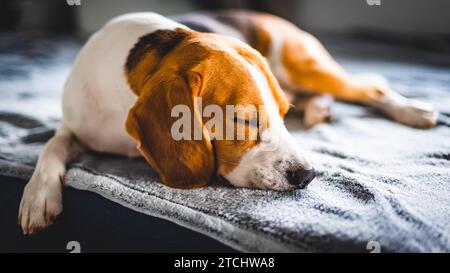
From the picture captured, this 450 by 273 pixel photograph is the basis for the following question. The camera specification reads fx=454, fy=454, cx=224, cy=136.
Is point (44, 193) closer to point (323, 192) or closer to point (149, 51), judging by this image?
point (149, 51)

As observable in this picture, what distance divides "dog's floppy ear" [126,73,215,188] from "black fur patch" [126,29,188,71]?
199 mm

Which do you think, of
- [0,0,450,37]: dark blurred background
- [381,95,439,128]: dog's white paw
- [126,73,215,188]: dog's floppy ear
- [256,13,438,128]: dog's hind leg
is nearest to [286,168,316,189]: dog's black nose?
[126,73,215,188]: dog's floppy ear

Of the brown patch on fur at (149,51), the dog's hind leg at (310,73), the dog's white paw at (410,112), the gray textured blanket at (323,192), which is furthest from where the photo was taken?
the dog's hind leg at (310,73)

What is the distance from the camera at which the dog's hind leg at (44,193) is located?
122 cm

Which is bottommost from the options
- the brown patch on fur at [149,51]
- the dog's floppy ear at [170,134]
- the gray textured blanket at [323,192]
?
the gray textured blanket at [323,192]

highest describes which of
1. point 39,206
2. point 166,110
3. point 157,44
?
point 157,44

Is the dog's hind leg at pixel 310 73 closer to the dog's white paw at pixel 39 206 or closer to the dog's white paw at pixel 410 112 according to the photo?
the dog's white paw at pixel 410 112

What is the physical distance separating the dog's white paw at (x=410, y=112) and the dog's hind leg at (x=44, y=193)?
1.27 meters

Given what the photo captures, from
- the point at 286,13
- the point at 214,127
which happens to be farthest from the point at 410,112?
the point at 286,13

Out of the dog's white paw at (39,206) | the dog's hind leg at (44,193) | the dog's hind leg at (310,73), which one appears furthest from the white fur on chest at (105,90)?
the dog's hind leg at (310,73)

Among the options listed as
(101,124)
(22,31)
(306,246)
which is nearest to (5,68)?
(22,31)

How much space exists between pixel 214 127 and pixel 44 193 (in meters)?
0.50

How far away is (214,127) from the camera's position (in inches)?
49.9

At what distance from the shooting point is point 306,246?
99 centimetres
